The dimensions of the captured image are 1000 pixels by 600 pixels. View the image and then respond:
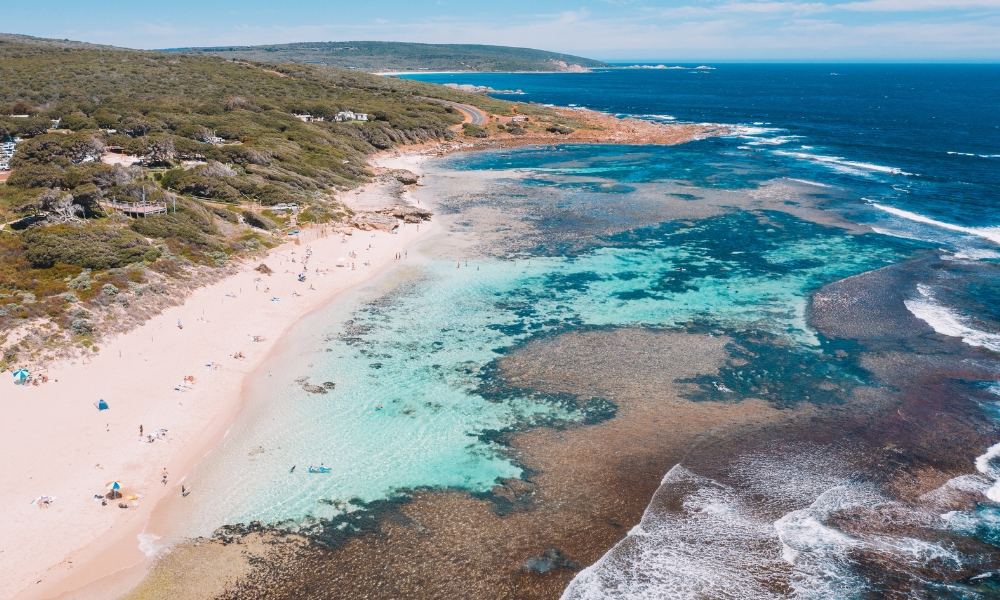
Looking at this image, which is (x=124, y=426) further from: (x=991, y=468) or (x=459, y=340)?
(x=991, y=468)

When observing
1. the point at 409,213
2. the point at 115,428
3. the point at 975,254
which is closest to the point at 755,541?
the point at 115,428

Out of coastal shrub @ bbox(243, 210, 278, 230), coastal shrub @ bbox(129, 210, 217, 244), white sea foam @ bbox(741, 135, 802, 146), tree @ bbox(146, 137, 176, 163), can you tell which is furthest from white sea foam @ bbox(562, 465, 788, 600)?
white sea foam @ bbox(741, 135, 802, 146)


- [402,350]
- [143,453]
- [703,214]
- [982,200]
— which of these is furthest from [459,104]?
[143,453]

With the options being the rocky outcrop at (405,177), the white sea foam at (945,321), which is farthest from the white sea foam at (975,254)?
the rocky outcrop at (405,177)

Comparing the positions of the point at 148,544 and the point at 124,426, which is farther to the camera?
the point at 124,426

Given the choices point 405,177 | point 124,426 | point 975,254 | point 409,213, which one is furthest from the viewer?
point 405,177

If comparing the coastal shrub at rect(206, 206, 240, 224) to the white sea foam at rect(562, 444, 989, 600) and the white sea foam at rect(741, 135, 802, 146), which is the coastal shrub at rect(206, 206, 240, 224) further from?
the white sea foam at rect(741, 135, 802, 146)
